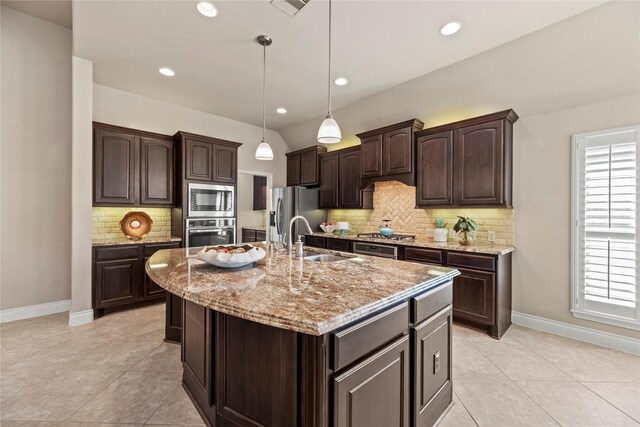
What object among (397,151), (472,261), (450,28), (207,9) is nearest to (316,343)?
(472,261)

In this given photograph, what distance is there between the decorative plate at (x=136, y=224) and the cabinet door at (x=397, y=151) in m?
3.65

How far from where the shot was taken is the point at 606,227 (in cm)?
277

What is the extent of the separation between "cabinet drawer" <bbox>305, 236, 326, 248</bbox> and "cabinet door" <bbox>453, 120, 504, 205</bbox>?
2.21 m

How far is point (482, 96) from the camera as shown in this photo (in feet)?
10.9

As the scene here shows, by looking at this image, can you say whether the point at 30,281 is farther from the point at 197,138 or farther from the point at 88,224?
the point at 197,138

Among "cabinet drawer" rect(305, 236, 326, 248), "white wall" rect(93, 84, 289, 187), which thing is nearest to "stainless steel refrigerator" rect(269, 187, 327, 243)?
"cabinet drawer" rect(305, 236, 326, 248)

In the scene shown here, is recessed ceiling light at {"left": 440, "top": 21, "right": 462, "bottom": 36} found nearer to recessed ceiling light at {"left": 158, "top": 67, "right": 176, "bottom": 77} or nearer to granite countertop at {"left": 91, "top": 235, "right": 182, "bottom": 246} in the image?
recessed ceiling light at {"left": 158, "top": 67, "right": 176, "bottom": 77}

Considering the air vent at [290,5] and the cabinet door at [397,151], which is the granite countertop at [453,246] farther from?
the air vent at [290,5]

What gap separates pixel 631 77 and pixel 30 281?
693cm

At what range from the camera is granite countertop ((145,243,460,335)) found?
1.05m

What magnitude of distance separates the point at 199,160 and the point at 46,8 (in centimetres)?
238

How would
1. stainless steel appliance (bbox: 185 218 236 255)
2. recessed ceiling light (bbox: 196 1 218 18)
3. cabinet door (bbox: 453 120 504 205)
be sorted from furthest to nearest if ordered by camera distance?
stainless steel appliance (bbox: 185 218 236 255), cabinet door (bbox: 453 120 504 205), recessed ceiling light (bbox: 196 1 218 18)

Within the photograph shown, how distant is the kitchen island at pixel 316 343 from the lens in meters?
1.09

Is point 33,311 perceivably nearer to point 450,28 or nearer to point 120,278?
point 120,278
